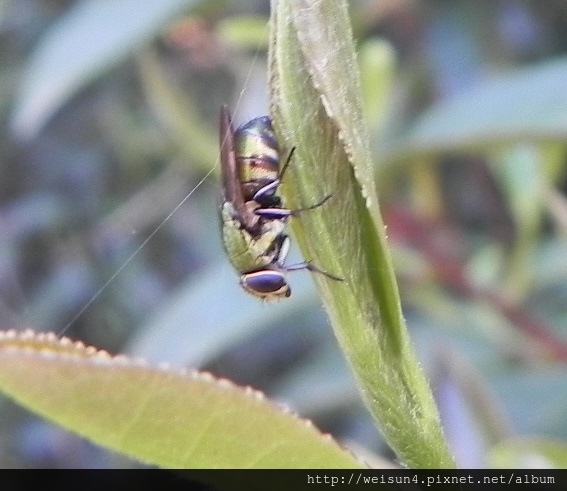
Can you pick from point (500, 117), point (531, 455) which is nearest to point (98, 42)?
point (500, 117)

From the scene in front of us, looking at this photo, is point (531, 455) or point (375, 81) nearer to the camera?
point (531, 455)

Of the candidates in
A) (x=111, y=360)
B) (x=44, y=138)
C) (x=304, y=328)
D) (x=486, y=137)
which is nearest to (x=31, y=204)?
(x=44, y=138)

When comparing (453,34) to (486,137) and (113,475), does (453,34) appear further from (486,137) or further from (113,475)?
(113,475)

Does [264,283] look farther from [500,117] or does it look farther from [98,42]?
[98,42]

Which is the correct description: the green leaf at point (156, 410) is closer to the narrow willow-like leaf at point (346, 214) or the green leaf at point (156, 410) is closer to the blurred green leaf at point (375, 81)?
the narrow willow-like leaf at point (346, 214)

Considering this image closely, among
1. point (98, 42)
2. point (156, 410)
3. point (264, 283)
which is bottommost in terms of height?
point (156, 410)

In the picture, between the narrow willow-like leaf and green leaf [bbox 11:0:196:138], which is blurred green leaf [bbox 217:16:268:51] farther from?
the narrow willow-like leaf

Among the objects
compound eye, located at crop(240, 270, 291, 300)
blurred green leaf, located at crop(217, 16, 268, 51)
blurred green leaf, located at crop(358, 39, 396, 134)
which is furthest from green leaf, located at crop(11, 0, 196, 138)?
compound eye, located at crop(240, 270, 291, 300)
